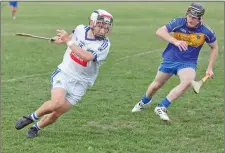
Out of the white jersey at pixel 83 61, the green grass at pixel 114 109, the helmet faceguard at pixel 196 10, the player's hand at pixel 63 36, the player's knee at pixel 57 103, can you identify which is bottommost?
the green grass at pixel 114 109

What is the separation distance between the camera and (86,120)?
7.89m

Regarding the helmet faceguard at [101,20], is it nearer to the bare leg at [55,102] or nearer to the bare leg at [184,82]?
the bare leg at [55,102]

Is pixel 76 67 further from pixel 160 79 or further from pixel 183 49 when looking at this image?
pixel 160 79

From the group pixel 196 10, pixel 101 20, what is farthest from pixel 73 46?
pixel 196 10

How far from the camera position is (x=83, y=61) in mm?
6750

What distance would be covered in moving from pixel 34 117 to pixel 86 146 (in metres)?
0.88

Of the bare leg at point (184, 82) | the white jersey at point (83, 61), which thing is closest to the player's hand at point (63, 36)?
the white jersey at point (83, 61)

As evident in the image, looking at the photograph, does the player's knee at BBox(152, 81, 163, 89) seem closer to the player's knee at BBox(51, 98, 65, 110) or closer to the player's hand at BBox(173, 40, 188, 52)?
the player's hand at BBox(173, 40, 188, 52)

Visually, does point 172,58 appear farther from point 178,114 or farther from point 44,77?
point 44,77

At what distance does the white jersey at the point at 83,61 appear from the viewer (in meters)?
6.68

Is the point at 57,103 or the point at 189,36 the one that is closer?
the point at 57,103

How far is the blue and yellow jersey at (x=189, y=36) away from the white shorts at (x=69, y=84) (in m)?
1.94

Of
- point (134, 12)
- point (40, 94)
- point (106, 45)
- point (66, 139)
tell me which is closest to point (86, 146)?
point (66, 139)

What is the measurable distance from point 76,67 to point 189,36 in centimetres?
214
